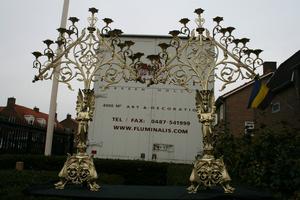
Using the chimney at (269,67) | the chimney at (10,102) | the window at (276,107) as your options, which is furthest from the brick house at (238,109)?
the chimney at (10,102)

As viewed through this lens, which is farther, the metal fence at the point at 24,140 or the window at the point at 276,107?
the window at the point at 276,107

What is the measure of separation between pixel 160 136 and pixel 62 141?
10.6 meters

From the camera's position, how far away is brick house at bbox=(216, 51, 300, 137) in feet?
Result: 54.3

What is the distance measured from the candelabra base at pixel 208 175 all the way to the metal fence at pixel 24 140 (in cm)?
1067

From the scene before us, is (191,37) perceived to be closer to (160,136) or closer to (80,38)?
(80,38)

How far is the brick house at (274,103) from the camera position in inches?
652

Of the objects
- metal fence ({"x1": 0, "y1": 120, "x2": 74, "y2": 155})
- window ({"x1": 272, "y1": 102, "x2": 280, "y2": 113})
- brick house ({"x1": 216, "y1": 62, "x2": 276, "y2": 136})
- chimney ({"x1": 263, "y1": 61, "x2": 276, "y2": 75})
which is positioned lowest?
metal fence ({"x1": 0, "y1": 120, "x2": 74, "y2": 155})

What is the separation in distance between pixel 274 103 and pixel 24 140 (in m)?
15.0

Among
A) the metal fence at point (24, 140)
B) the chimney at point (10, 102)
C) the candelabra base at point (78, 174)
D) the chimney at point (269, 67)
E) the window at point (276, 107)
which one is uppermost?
the chimney at point (269, 67)

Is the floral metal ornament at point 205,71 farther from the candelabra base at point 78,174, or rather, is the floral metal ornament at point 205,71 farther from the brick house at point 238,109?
the brick house at point 238,109

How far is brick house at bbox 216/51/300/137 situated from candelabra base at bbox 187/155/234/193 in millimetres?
5094

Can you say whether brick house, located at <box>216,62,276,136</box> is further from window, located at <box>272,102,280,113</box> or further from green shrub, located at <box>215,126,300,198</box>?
green shrub, located at <box>215,126,300,198</box>

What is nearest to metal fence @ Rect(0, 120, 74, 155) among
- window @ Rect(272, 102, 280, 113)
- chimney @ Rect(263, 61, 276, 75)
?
window @ Rect(272, 102, 280, 113)

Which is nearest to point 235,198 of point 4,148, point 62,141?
point 4,148
